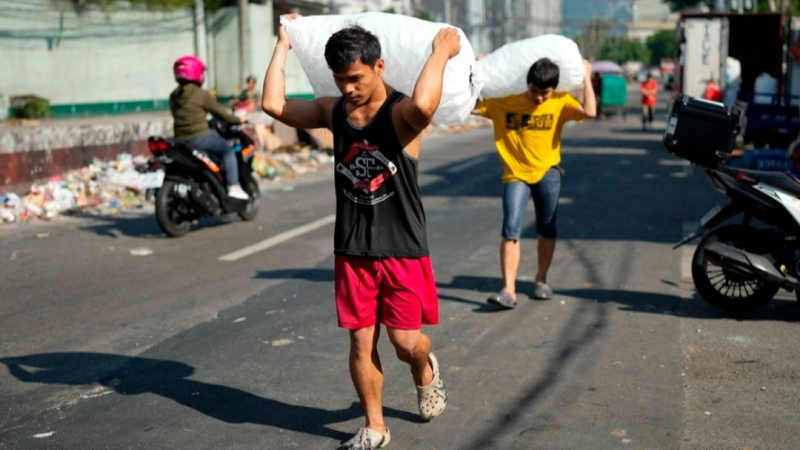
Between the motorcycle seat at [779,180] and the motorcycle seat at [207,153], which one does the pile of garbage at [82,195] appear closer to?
the motorcycle seat at [207,153]

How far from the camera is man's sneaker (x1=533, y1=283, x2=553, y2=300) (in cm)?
812

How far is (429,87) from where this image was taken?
176 inches

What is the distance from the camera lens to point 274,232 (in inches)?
463

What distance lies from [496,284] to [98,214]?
6.55m

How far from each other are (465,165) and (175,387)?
14.2 metres

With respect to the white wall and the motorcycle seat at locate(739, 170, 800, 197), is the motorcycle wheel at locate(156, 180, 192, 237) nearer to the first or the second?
the motorcycle seat at locate(739, 170, 800, 197)

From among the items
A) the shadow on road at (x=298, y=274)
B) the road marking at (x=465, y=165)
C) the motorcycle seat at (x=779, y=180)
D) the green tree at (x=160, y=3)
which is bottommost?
the road marking at (x=465, y=165)

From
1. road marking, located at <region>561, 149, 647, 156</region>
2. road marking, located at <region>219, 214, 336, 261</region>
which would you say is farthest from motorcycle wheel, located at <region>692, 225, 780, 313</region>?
road marking, located at <region>561, 149, 647, 156</region>

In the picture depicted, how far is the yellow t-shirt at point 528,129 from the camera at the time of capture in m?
7.86

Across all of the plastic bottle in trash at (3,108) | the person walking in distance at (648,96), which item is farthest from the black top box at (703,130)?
the person walking in distance at (648,96)

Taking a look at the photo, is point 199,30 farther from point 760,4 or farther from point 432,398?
point 760,4

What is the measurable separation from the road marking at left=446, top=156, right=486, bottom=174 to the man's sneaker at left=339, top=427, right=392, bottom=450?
45.1 feet

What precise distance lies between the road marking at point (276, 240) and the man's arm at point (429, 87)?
576 centimetres

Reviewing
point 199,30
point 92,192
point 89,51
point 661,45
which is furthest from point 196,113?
point 661,45
